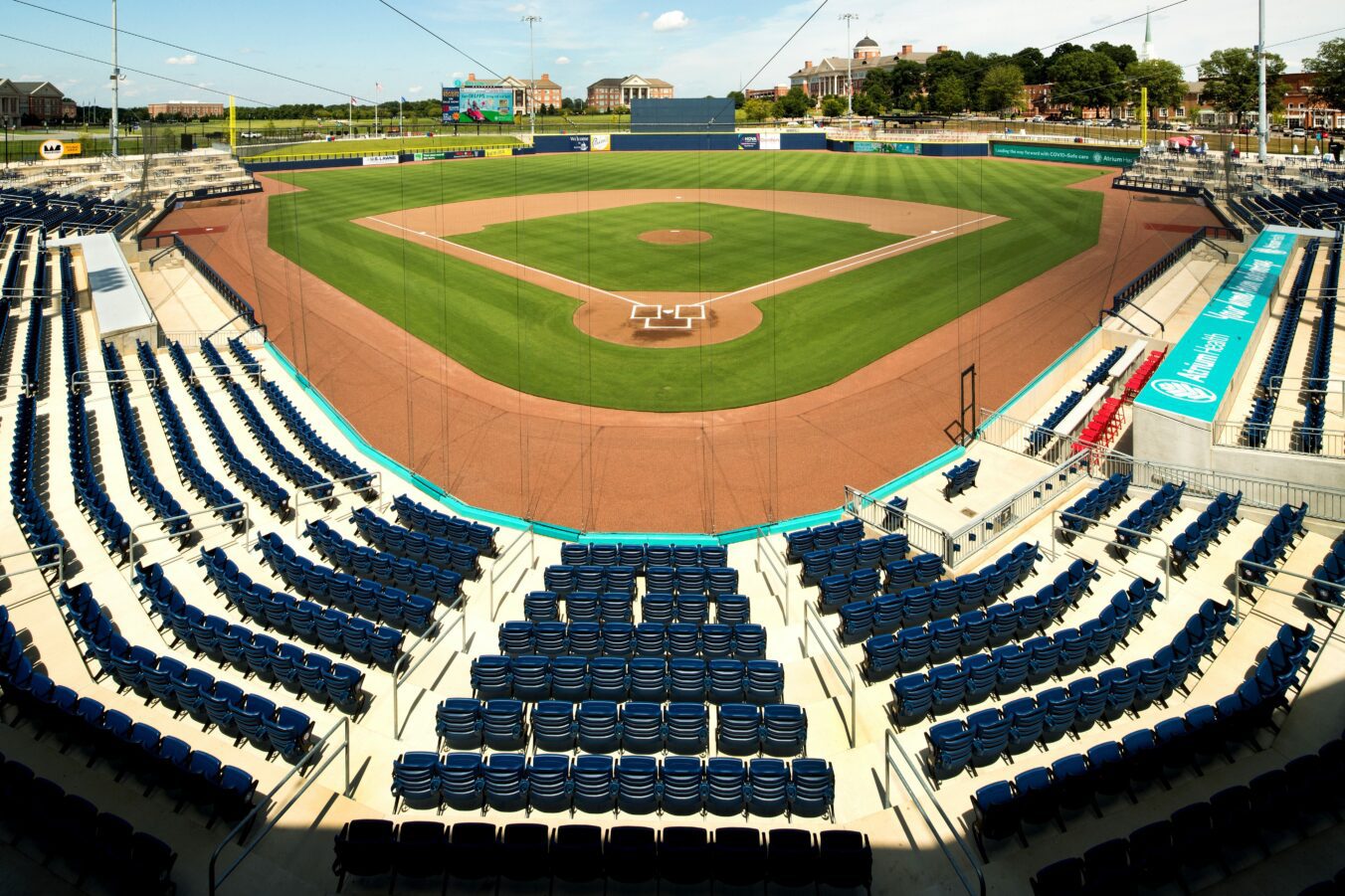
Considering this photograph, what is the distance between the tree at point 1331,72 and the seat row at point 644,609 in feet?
323

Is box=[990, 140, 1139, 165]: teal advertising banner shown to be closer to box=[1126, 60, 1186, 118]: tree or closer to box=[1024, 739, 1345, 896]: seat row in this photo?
box=[1126, 60, 1186, 118]: tree

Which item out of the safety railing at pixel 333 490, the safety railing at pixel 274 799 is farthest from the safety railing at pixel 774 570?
the safety railing at pixel 333 490

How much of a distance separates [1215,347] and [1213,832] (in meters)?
18.2

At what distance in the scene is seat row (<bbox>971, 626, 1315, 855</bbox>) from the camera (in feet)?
28.6

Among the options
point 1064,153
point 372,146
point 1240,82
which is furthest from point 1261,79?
point 372,146

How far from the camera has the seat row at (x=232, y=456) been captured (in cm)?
1736

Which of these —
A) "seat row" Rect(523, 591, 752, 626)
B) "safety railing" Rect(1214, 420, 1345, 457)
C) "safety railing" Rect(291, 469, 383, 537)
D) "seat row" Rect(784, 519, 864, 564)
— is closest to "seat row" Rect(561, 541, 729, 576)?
"seat row" Rect(784, 519, 864, 564)

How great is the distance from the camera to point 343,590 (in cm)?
1347

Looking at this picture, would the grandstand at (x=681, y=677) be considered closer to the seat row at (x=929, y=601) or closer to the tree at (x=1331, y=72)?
the seat row at (x=929, y=601)

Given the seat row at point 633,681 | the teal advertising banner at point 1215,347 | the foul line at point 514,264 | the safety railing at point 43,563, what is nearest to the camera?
the seat row at point 633,681

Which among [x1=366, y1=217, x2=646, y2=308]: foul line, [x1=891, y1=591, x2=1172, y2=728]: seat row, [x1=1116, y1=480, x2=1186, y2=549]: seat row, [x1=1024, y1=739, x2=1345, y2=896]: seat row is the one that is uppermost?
[x1=366, y1=217, x2=646, y2=308]: foul line

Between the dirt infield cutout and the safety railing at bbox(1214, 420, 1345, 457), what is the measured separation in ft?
54.2

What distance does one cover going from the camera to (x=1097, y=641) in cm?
1155

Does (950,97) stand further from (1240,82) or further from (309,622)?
(309,622)
